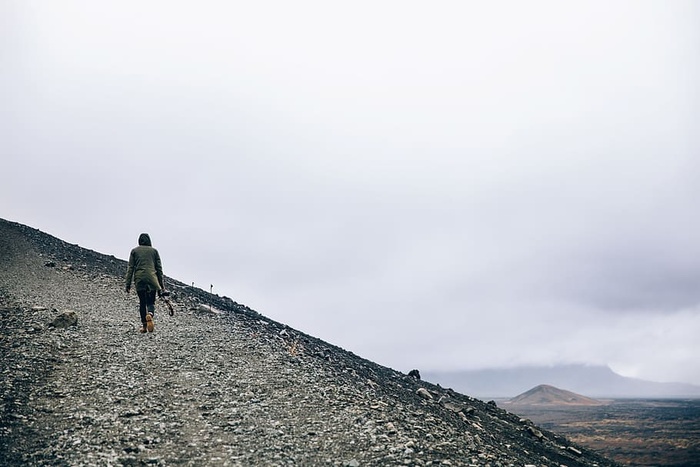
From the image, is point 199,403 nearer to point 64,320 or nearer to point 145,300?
point 145,300

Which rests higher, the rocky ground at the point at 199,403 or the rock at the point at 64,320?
the rock at the point at 64,320

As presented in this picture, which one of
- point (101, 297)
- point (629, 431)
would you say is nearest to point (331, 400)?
point (101, 297)

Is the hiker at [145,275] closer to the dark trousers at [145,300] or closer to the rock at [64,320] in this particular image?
the dark trousers at [145,300]

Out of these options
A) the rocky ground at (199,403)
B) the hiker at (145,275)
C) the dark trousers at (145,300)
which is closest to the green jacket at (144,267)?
the hiker at (145,275)

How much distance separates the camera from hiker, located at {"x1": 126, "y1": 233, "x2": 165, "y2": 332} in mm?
16750

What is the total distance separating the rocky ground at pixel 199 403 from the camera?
977 centimetres

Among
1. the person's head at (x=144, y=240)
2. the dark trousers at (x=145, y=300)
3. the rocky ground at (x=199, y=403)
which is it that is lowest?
the rocky ground at (x=199, y=403)

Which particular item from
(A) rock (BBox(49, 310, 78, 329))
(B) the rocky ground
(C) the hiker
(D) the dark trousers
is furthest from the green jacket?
(A) rock (BBox(49, 310, 78, 329))

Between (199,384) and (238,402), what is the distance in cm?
157

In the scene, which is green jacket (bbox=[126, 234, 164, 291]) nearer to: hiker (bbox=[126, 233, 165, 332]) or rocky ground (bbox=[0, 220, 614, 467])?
hiker (bbox=[126, 233, 165, 332])

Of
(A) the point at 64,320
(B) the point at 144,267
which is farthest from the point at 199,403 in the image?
(A) the point at 64,320

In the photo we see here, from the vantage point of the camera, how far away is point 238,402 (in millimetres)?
12281

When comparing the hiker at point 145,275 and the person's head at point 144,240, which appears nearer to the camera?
the hiker at point 145,275

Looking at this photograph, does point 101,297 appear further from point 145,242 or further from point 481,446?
point 481,446
